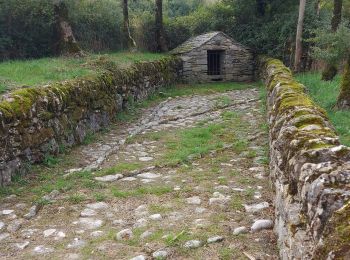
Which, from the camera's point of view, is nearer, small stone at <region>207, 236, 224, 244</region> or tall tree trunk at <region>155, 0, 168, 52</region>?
small stone at <region>207, 236, 224, 244</region>

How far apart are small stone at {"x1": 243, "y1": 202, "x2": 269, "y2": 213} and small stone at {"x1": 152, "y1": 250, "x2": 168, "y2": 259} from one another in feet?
4.96

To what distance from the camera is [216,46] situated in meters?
22.0

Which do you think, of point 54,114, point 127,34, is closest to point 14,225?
point 54,114

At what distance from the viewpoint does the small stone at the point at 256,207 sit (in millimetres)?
5255

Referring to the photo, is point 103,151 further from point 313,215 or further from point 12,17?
point 12,17

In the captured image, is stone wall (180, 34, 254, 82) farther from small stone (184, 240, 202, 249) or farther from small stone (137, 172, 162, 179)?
small stone (184, 240, 202, 249)

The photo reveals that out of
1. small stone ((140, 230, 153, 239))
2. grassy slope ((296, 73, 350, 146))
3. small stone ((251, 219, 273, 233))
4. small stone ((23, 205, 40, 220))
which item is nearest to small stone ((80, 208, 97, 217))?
small stone ((23, 205, 40, 220))

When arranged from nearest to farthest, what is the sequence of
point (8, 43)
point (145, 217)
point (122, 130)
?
point (145, 217), point (122, 130), point (8, 43)

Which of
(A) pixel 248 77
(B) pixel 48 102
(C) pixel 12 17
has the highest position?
(C) pixel 12 17

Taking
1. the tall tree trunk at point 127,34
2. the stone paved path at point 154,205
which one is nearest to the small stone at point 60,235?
the stone paved path at point 154,205

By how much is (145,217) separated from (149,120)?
710 centimetres

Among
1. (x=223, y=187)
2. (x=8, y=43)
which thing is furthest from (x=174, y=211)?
→ (x=8, y=43)

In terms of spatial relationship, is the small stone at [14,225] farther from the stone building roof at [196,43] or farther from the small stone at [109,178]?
the stone building roof at [196,43]

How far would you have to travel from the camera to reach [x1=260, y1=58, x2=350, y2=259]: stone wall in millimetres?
2428
